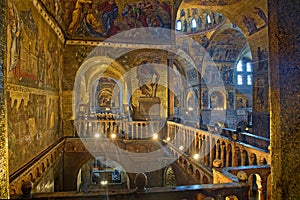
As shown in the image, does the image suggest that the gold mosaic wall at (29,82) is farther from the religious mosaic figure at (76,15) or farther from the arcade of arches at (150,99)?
the religious mosaic figure at (76,15)

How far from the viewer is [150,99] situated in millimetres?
13266

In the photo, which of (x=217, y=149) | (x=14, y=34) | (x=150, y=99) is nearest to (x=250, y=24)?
(x=150, y=99)

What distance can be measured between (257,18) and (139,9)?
6.13 metres

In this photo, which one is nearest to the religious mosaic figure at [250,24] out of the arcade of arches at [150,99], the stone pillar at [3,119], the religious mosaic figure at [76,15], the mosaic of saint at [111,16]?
the arcade of arches at [150,99]

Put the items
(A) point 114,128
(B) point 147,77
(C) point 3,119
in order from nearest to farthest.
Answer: (C) point 3,119 → (A) point 114,128 → (B) point 147,77

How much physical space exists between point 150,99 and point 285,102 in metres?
11.6

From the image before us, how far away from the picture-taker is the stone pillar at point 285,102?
1.61 m

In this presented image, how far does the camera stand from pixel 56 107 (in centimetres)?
1008

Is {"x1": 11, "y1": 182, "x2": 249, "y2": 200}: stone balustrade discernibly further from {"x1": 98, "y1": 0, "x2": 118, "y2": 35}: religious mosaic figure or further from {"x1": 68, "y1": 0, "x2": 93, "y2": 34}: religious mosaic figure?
{"x1": 98, "y1": 0, "x2": 118, "y2": 35}: religious mosaic figure

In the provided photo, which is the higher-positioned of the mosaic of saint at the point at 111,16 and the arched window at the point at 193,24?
the arched window at the point at 193,24

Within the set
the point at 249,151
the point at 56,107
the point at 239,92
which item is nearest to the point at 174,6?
the point at 56,107

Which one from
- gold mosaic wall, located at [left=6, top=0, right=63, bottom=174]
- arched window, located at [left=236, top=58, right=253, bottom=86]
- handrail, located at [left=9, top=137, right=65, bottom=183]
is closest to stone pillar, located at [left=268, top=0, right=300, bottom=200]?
gold mosaic wall, located at [left=6, top=0, right=63, bottom=174]

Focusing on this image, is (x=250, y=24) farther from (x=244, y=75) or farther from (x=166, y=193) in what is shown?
(x=244, y=75)

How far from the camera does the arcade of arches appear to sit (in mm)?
1772
